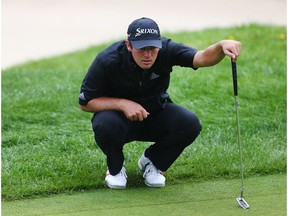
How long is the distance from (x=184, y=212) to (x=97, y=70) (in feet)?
3.58

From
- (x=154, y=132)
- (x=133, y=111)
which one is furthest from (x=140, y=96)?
(x=154, y=132)

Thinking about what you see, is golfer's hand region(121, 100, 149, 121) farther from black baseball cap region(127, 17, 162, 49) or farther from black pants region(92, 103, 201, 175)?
black baseball cap region(127, 17, 162, 49)

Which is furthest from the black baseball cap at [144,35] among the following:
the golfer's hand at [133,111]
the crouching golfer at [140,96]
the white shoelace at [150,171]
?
the white shoelace at [150,171]

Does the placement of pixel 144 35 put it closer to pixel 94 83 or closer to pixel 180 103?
pixel 94 83

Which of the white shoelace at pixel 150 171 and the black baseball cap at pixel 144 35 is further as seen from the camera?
the white shoelace at pixel 150 171

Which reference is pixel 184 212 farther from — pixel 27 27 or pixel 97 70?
pixel 27 27

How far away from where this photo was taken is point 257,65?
8547 mm

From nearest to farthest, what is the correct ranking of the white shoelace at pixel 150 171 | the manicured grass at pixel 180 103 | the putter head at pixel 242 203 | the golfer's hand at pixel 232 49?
the golfer's hand at pixel 232 49, the putter head at pixel 242 203, the white shoelace at pixel 150 171, the manicured grass at pixel 180 103

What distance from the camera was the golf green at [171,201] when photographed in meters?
4.96

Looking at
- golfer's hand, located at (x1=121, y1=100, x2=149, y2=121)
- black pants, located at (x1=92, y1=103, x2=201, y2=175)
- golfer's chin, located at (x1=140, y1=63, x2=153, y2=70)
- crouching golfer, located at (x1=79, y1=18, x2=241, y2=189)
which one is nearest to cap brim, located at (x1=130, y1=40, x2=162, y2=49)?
crouching golfer, located at (x1=79, y1=18, x2=241, y2=189)

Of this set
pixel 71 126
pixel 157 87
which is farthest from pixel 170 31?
pixel 157 87

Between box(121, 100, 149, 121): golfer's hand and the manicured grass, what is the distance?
618 mm

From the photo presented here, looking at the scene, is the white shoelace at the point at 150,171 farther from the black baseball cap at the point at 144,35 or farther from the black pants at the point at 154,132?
the black baseball cap at the point at 144,35

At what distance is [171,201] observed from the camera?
204 inches
